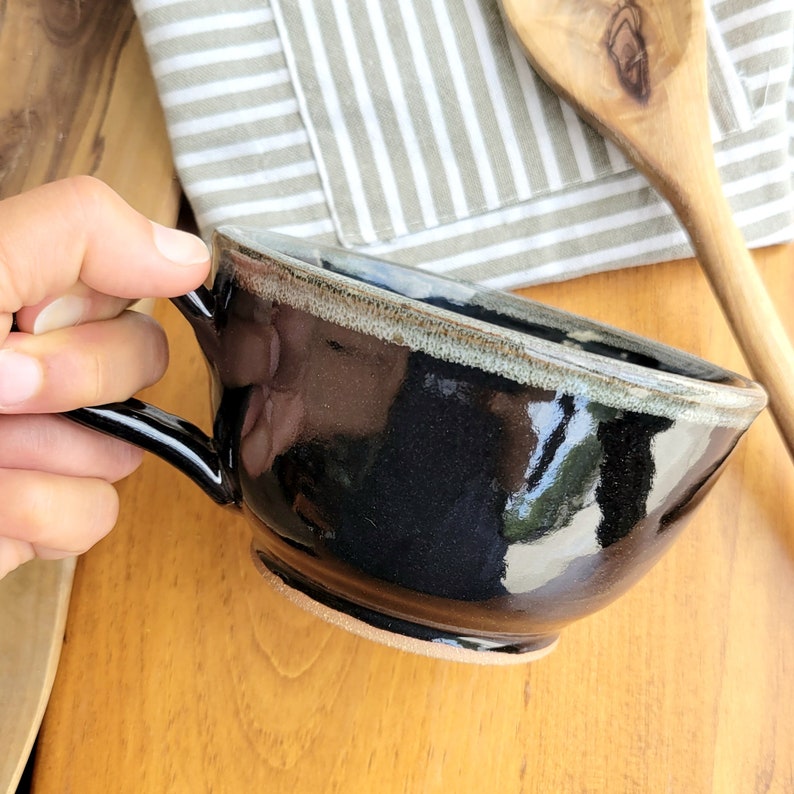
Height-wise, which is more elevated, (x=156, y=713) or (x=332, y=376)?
(x=332, y=376)

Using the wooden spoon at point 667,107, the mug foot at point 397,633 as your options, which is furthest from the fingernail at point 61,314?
the wooden spoon at point 667,107

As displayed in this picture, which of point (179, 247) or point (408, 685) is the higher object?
point (179, 247)

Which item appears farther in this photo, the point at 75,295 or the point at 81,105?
the point at 81,105

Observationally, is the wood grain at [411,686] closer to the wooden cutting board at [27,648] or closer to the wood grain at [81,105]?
the wooden cutting board at [27,648]

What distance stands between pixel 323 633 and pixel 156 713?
75mm

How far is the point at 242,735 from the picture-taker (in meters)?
0.31

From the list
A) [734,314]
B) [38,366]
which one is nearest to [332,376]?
[38,366]

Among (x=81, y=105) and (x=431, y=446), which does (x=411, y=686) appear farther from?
(x=81, y=105)

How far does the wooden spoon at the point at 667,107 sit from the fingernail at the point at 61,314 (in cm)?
23

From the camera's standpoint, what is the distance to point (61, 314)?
0.25 meters

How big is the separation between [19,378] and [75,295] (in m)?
0.03

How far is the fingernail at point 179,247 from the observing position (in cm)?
24

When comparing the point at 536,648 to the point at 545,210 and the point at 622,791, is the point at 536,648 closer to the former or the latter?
the point at 622,791

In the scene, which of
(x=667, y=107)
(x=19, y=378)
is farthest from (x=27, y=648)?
(x=667, y=107)
